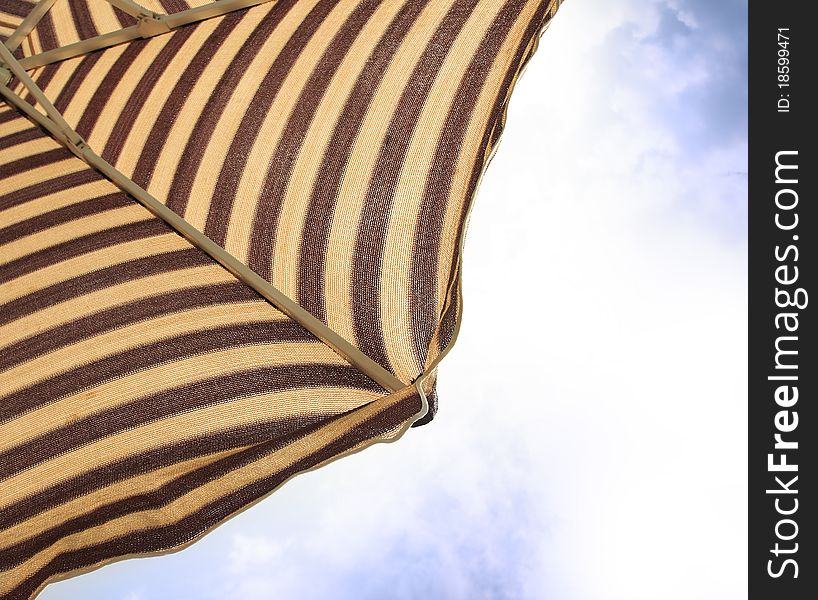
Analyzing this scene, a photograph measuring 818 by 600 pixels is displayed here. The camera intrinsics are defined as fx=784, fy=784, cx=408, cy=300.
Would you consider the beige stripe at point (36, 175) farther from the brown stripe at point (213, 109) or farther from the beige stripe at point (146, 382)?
the beige stripe at point (146, 382)

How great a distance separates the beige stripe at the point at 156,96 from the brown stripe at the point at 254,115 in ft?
0.49

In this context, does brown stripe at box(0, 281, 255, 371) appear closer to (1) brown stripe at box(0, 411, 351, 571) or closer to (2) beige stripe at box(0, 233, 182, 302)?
(2) beige stripe at box(0, 233, 182, 302)

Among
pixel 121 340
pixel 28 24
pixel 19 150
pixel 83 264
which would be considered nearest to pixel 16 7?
pixel 28 24

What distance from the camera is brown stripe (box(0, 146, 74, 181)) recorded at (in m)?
1.80

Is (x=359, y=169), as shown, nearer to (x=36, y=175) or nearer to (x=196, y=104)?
(x=196, y=104)

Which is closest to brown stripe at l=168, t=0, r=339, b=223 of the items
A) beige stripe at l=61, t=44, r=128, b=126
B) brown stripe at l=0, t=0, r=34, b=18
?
beige stripe at l=61, t=44, r=128, b=126

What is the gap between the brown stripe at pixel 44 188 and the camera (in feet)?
5.81

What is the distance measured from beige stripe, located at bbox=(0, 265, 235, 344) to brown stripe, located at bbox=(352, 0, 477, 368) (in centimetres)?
32

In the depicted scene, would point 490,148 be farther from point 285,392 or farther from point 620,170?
point 620,170

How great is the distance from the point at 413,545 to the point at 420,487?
1.86 feet

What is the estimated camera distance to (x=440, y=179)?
5.17 ft

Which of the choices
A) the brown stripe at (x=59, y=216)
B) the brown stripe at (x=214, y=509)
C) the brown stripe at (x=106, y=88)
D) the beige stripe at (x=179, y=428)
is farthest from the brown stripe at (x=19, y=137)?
the brown stripe at (x=214, y=509)

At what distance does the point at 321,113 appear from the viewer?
1699 mm

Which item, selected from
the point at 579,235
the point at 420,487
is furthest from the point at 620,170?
the point at 420,487
